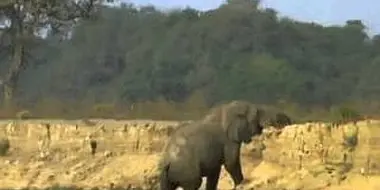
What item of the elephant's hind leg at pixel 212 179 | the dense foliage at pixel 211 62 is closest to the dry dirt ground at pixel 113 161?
the elephant's hind leg at pixel 212 179

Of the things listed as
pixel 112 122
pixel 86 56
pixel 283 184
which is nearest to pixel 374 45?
pixel 86 56

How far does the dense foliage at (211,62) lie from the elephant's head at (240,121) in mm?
32078

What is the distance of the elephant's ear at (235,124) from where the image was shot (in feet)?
49.7

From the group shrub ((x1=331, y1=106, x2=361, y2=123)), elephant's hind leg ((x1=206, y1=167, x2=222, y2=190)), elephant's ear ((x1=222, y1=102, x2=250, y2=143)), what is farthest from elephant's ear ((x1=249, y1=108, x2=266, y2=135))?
shrub ((x1=331, y1=106, x2=361, y2=123))

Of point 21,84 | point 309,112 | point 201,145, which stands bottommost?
point 21,84

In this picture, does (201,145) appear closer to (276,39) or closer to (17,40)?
(17,40)

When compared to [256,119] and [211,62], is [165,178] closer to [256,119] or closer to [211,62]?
[256,119]

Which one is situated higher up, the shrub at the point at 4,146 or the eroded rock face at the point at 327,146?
the eroded rock face at the point at 327,146

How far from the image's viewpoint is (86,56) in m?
74.7

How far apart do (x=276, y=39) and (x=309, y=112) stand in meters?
31.8

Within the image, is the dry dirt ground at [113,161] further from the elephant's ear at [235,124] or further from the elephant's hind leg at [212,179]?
the elephant's ear at [235,124]


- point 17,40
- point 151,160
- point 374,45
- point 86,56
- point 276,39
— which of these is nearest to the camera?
point 151,160

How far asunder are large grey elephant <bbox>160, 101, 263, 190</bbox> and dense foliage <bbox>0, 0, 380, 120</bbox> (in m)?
32.1

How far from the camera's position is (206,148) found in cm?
1506
